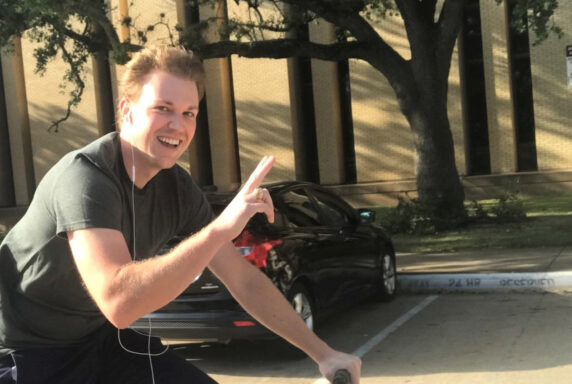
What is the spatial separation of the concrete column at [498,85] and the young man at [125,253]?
19528 mm

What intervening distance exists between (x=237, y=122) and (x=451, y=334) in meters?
16.3

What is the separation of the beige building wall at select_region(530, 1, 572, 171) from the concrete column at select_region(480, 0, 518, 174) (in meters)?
0.69

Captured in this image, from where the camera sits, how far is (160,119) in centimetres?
225

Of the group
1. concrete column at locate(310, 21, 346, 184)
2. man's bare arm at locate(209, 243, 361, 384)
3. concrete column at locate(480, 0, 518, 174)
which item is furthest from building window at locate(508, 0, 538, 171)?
man's bare arm at locate(209, 243, 361, 384)

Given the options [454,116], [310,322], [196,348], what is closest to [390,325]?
[310,322]

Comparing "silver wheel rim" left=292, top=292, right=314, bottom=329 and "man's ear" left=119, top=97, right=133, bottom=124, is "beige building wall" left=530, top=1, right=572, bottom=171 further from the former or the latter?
"man's ear" left=119, top=97, right=133, bottom=124

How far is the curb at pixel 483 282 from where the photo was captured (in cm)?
886

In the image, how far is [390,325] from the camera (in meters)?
7.82

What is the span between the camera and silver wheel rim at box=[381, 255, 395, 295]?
880cm

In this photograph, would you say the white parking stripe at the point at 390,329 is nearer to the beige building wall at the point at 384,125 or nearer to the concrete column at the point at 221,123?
the beige building wall at the point at 384,125

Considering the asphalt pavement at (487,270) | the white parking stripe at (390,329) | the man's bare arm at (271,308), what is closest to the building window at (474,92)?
the asphalt pavement at (487,270)

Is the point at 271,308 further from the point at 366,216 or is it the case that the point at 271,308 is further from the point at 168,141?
the point at 366,216

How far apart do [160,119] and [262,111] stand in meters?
20.5

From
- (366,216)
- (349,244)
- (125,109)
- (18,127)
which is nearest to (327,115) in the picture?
(18,127)
